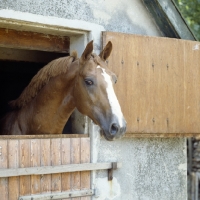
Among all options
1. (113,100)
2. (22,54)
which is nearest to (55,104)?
(113,100)

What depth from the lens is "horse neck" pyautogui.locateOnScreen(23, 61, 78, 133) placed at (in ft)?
12.8

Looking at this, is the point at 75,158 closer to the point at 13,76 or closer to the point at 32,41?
the point at 32,41

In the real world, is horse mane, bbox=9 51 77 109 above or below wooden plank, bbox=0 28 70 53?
below

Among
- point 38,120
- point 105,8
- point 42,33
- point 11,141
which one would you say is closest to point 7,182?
point 11,141

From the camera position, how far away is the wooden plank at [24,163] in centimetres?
368

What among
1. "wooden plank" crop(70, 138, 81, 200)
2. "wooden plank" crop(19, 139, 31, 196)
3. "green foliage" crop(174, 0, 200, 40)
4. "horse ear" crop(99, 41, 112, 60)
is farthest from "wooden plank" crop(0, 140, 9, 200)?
"green foliage" crop(174, 0, 200, 40)

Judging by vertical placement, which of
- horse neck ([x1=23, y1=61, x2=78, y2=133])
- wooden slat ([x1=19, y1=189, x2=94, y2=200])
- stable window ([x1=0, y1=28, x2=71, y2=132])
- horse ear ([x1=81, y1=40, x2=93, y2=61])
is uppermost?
stable window ([x1=0, y1=28, x2=71, y2=132])

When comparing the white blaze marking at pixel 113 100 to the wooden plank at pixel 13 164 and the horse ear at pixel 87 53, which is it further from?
the wooden plank at pixel 13 164

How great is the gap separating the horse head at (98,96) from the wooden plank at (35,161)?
524 millimetres

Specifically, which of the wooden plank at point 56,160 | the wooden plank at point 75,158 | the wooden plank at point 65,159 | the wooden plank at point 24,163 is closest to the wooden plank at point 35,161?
the wooden plank at point 24,163

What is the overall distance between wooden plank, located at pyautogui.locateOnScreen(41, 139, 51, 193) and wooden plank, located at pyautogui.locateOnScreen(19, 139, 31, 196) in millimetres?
148

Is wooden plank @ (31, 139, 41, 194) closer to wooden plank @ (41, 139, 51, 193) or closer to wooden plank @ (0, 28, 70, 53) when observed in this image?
wooden plank @ (41, 139, 51, 193)

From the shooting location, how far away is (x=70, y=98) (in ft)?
12.9

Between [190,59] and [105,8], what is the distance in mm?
1171
